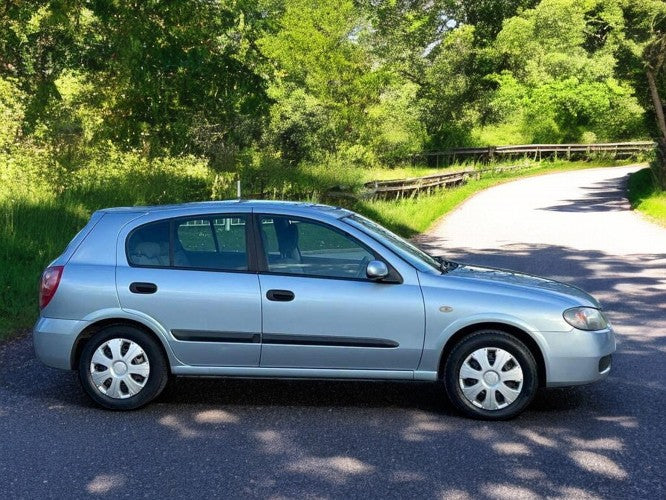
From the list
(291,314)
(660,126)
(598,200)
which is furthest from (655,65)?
(291,314)

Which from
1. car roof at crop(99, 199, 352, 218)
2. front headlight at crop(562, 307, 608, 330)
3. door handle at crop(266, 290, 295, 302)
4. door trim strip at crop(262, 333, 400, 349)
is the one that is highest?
car roof at crop(99, 199, 352, 218)

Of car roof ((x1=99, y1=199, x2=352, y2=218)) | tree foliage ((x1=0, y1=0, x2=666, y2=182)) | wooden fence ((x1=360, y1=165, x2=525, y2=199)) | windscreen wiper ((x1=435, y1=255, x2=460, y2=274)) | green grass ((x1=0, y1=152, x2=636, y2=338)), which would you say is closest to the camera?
car roof ((x1=99, y1=199, x2=352, y2=218))

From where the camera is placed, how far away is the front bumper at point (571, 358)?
597cm

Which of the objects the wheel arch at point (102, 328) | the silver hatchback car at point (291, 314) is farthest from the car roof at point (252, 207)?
the wheel arch at point (102, 328)

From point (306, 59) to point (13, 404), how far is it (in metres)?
27.8

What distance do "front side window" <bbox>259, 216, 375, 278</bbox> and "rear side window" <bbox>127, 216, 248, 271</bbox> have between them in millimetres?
207

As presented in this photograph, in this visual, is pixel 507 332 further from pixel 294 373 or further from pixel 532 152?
pixel 532 152

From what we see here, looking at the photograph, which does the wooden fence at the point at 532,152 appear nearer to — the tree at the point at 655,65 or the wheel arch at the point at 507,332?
the tree at the point at 655,65

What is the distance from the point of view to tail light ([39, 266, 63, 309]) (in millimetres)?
6336

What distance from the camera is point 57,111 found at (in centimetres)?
1812

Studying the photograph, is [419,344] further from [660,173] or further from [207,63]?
[660,173]

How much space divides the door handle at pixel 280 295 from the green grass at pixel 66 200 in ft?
13.3

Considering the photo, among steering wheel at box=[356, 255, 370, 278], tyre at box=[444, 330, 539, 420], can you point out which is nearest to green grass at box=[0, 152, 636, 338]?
steering wheel at box=[356, 255, 370, 278]

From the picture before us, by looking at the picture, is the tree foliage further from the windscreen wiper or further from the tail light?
the windscreen wiper
